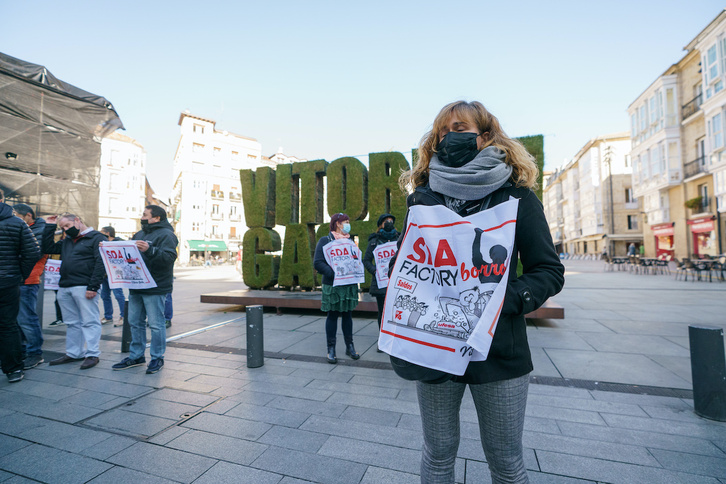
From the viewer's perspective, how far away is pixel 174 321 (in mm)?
7891

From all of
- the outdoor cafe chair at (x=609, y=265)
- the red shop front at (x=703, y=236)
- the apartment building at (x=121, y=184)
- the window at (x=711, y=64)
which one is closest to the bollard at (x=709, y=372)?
the outdoor cafe chair at (x=609, y=265)

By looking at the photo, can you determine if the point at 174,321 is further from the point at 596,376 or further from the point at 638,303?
the point at 638,303

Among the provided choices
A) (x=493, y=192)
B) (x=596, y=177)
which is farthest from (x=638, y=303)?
(x=596, y=177)

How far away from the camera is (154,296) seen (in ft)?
14.3

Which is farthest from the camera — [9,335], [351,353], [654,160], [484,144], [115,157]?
[115,157]

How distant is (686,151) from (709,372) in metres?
33.7

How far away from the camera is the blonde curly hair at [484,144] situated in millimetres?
1392

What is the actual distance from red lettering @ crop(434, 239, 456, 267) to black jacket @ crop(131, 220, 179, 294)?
3.97 metres

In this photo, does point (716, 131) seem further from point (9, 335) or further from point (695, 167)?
point (9, 335)

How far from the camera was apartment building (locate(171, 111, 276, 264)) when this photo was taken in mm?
45719

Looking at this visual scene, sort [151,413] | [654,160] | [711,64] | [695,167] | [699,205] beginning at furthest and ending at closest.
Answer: [654,160] < [695,167] < [699,205] < [711,64] < [151,413]

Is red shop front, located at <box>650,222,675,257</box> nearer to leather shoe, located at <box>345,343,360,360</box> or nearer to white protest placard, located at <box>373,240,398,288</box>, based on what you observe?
white protest placard, located at <box>373,240,398,288</box>

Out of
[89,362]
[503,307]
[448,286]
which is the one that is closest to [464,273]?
[448,286]

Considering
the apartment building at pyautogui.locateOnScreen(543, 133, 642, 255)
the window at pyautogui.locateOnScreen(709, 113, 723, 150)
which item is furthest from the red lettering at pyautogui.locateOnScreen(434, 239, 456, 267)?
the apartment building at pyautogui.locateOnScreen(543, 133, 642, 255)
